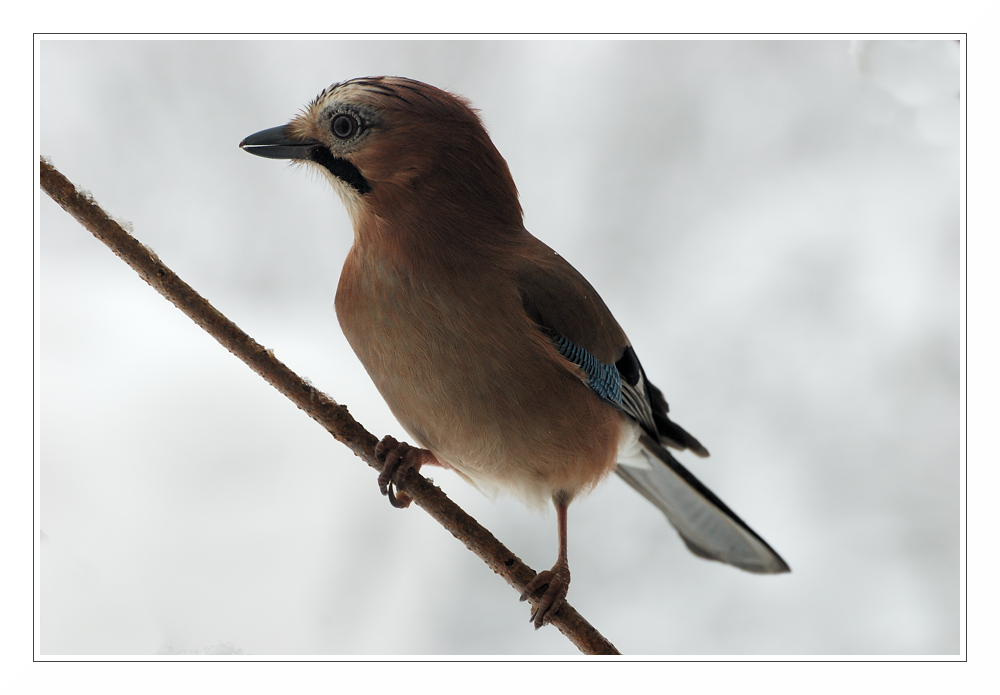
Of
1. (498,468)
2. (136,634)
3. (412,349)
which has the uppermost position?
(412,349)

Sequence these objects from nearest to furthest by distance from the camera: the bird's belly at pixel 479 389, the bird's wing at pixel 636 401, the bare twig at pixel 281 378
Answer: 1. the bare twig at pixel 281 378
2. the bird's belly at pixel 479 389
3. the bird's wing at pixel 636 401

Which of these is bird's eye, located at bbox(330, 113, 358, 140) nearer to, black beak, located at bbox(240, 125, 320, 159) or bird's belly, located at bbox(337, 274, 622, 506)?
black beak, located at bbox(240, 125, 320, 159)

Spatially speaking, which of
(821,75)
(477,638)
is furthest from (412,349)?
(821,75)

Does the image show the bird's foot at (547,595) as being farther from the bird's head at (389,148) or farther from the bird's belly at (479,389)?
the bird's head at (389,148)

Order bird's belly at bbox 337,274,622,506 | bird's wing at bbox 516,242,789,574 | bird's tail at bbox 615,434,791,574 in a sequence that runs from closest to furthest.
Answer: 1. bird's belly at bbox 337,274,622,506
2. bird's wing at bbox 516,242,789,574
3. bird's tail at bbox 615,434,791,574

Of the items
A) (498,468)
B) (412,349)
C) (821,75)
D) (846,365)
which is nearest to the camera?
(412,349)

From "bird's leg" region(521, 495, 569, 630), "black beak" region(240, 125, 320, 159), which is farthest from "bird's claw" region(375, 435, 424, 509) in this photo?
"black beak" region(240, 125, 320, 159)

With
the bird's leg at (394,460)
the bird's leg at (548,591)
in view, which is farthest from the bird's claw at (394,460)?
the bird's leg at (548,591)
